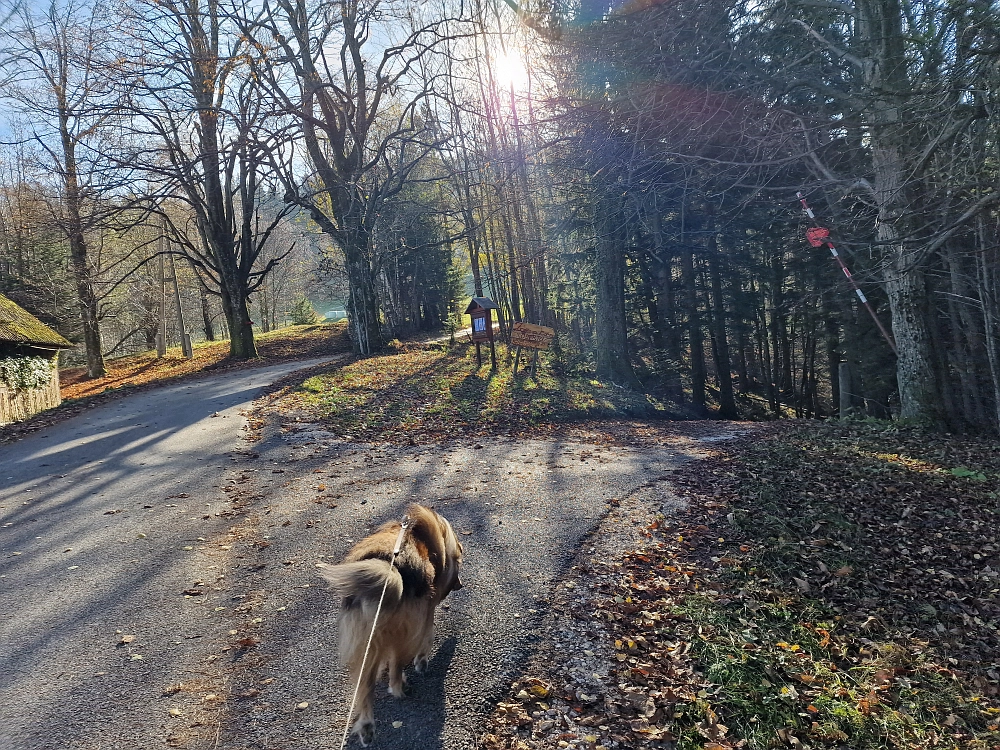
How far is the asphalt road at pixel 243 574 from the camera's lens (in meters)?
3.51

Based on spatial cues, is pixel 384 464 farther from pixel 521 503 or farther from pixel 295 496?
pixel 521 503

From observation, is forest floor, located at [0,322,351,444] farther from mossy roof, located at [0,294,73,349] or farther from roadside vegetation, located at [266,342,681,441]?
roadside vegetation, located at [266,342,681,441]

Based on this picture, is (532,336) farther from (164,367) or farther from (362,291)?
(164,367)

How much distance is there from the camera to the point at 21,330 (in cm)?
1436

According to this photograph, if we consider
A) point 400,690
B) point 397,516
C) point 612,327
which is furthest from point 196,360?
point 400,690

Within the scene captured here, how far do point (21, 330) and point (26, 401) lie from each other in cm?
195

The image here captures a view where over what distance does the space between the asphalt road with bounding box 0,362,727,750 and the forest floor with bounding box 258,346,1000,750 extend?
41 centimetres

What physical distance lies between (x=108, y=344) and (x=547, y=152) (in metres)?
36.6

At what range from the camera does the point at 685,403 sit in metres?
21.8

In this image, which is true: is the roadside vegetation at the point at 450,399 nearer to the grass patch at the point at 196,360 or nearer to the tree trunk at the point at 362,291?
the tree trunk at the point at 362,291

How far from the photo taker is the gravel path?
3.51m

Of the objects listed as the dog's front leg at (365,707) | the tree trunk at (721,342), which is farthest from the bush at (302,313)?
the dog's front leg at (365,707)

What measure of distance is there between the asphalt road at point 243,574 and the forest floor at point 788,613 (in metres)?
0.41

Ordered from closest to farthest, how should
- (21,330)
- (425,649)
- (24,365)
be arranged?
(425,649)
(24,365)
(21,330)
